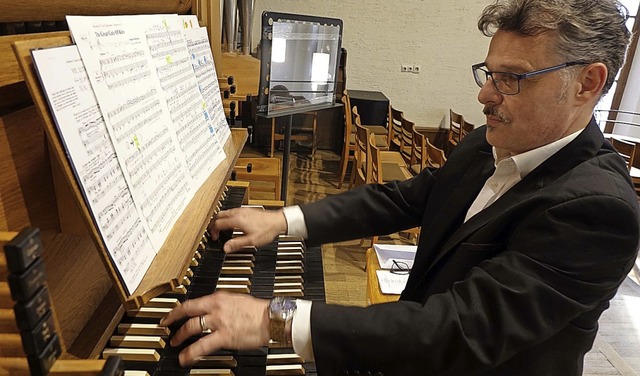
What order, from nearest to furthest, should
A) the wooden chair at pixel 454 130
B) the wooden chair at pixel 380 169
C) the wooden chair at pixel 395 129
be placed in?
the wooden chair at pixel 380 169 < the wooden chair at pixel 395 129 < the wooden chair at pixel 454 130

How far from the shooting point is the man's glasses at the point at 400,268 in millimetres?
2314

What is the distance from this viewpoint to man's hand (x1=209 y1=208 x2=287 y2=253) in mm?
1448

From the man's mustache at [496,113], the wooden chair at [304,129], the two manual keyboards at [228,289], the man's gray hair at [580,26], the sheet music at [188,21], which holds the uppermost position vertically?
the man's gray hair at [580,26]

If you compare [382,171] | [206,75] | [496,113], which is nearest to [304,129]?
[382,171]

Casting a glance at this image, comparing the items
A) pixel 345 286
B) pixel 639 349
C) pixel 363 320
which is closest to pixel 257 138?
Result: pixel 345 286

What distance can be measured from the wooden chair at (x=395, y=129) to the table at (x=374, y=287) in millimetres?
4029

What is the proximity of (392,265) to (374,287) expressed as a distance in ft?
0.70

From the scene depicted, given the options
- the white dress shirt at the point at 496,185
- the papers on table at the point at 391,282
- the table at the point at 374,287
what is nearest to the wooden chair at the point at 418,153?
the table at the point at 374,287

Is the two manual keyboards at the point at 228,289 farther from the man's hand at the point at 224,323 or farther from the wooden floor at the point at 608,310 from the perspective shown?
the wooden floor at the point at 608,310

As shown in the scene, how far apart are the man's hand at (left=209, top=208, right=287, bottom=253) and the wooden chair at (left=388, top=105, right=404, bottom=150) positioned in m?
4.97

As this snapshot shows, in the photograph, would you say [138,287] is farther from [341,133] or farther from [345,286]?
[341,133]

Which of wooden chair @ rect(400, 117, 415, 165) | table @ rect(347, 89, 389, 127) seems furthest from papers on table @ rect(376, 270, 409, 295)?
table @ rect(347, 89, 389, 127)

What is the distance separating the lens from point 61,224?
1.01 m

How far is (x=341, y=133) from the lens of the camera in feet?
23.9
